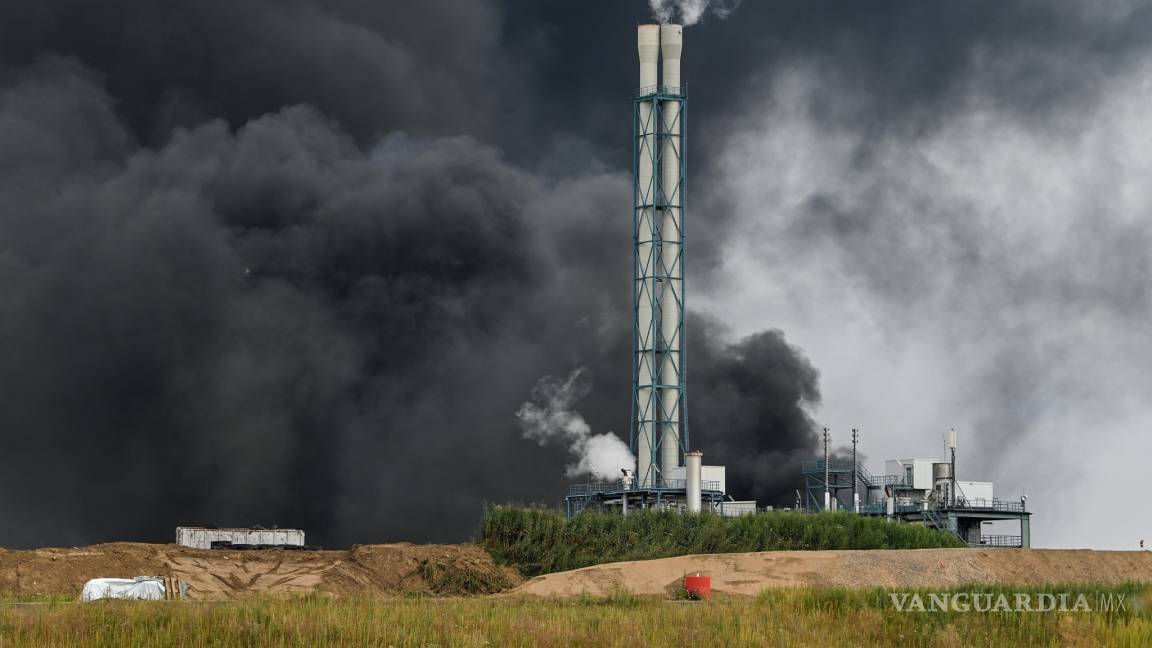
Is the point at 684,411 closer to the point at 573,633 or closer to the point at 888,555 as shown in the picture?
the point at 888,555

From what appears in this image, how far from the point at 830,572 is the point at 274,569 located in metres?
20.1

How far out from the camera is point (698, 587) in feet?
130

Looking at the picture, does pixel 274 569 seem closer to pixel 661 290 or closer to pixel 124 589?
pixel 124 589

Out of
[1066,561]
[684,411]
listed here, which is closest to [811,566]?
[1066,561]

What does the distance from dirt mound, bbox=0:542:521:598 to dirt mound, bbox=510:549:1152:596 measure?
4224mm

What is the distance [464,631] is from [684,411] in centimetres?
5718

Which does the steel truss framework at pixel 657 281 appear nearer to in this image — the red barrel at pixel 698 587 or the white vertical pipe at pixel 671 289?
the white vertical pipe at pixel 671 289

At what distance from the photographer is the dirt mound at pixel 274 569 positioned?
4444cm

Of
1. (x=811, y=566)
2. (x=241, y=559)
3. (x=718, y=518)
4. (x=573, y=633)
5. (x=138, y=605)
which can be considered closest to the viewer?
(x=573, y=633)

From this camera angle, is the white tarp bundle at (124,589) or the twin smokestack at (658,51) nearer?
the white tarp bundle at (124,589)

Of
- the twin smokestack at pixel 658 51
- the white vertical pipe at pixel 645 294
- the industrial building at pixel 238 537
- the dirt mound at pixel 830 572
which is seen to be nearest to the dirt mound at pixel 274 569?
the dirt mound at pixel 830 572

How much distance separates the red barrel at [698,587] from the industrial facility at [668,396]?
1618 inches

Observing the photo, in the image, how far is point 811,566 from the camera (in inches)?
1710

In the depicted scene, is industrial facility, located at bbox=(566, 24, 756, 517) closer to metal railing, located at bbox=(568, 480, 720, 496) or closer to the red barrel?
metal railing, located at bbox=(568, 480, 720, 496)
